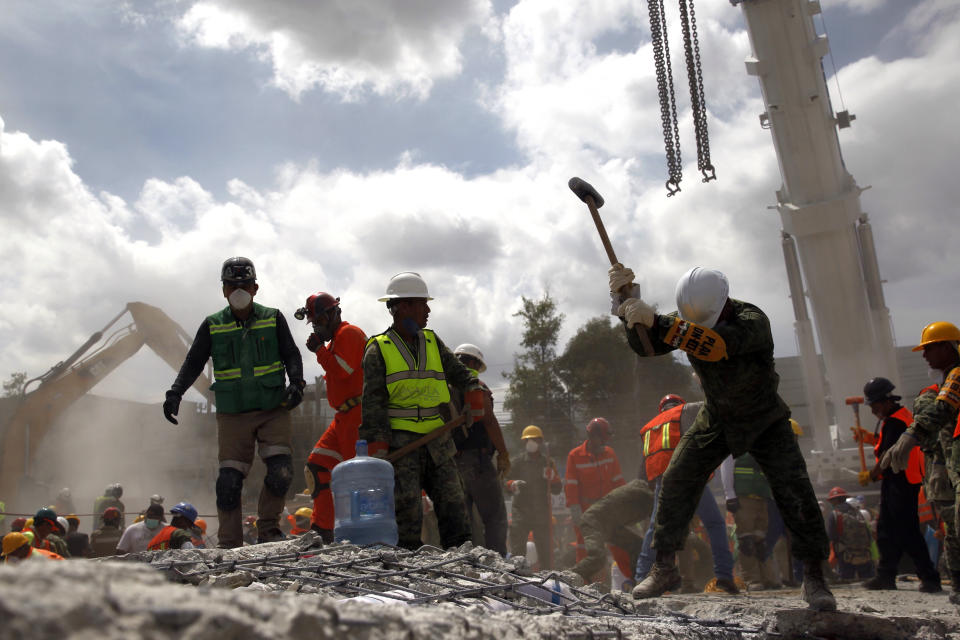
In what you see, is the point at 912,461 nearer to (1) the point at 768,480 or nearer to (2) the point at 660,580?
(1) the point at 768,480

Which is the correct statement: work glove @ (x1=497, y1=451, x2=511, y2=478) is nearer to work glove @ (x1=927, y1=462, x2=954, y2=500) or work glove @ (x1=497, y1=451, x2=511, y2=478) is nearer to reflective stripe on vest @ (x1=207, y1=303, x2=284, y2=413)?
reflective stripe on vest @ (x1=207, y1=303, x2=284, y2=413)

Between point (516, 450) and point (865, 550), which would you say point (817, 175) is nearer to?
point (865, 550)

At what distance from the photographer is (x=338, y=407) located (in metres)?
6.11

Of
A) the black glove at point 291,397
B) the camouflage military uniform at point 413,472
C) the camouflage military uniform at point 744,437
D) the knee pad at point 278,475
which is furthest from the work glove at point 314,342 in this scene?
the camouflage military uniform at point 744,437

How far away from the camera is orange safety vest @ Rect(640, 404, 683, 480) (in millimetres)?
6996

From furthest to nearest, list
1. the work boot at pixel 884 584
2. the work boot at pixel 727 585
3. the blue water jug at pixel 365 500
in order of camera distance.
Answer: the work boot at pixel 884 584 < the work boot at pixel 727 585 < the blue water jug at pixel 365 500

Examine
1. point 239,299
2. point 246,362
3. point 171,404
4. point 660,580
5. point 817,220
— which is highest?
point 817,220

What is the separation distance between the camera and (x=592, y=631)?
2500mm

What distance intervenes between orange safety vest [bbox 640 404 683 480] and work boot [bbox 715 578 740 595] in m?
1.00

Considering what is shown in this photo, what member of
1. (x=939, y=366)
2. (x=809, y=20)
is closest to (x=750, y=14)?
(x=809, y=20)

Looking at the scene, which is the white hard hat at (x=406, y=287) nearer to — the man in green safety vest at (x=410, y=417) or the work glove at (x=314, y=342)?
the man in green safety vest at (x=410, y=417)

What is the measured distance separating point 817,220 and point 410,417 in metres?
12.1

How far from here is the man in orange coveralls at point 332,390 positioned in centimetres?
592

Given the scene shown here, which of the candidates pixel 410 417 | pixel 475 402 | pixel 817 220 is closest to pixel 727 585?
pixel 475 402
